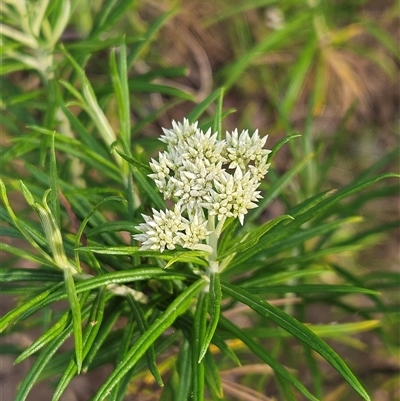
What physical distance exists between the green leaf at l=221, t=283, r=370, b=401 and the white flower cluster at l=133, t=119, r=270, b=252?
8.9 inches

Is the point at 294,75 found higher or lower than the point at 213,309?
higher

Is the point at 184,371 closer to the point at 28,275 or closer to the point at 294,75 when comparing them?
the point at 28,275

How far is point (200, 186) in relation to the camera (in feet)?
3.21

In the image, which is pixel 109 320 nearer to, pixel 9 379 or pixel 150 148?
pixel 150 148

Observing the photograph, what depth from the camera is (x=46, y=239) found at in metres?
1.09

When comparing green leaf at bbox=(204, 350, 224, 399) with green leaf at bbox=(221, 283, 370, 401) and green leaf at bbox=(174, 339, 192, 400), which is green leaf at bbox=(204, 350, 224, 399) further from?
green leaf at bbox=(221, 283, 370, 401)

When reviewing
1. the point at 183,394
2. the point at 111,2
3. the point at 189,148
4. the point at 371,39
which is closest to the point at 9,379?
the point at 183,394

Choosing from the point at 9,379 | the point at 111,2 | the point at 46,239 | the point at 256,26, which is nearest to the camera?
the point at 46,239

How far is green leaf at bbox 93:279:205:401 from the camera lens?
966 millimetres

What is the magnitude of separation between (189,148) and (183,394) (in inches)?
25.8

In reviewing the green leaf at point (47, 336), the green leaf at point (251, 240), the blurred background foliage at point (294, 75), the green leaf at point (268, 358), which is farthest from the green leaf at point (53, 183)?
the blurred background foliage at point (294, 75)

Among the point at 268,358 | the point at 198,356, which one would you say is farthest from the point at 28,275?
the point at 268,358

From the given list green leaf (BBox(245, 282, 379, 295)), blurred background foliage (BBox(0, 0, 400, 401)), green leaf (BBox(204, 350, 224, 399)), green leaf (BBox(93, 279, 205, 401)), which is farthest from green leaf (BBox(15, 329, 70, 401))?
blurred background foliage (BBox(0, 0, 400, 401))

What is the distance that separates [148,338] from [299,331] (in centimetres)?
32
